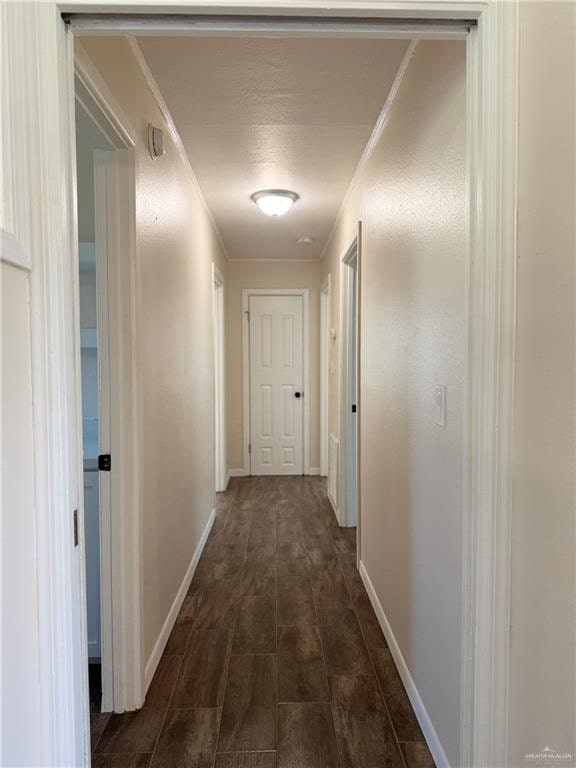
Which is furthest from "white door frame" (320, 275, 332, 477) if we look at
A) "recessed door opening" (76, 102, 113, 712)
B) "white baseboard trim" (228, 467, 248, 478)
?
"recessed door opening" (76, 102, 113, 712)

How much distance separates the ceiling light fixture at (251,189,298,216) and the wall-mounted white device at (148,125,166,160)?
123 cm

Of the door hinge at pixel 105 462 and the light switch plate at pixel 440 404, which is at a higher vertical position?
the light switch plate at pixel 440 404

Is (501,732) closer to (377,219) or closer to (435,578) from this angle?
(435,578)

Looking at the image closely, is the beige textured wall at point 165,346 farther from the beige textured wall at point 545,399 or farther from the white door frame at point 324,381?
the white door frame at point 324,381

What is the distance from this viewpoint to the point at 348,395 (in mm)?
3535

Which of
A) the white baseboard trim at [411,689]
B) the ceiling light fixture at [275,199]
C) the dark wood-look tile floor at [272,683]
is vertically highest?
the ceiling light fixture at [275,199]

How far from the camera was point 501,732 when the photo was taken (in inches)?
39.4

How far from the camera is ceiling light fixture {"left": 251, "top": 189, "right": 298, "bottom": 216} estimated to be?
3086mm

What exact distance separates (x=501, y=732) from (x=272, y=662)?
1188 mm

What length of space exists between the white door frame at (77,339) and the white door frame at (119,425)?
64 centimetres

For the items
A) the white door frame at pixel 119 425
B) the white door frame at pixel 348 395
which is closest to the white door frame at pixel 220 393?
the white door frame at pixel 348 395

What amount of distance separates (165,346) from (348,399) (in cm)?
178

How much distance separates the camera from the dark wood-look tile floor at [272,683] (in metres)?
1.51

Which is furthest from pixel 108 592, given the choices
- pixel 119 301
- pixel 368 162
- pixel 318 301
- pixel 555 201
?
pixel 318 301
